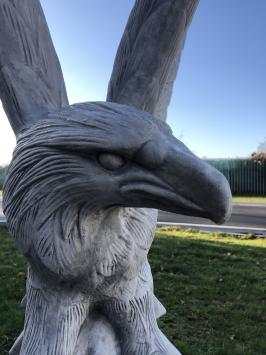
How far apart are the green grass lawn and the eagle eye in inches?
88.0

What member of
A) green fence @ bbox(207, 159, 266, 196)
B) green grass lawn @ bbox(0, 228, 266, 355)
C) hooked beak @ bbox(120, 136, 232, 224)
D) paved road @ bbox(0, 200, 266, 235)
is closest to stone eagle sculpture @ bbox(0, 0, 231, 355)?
hooked beak @ bbox(120, 136, 232, 224)

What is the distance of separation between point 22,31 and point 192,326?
2649 millimetres

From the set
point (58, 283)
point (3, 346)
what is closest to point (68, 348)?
point (58, 283)

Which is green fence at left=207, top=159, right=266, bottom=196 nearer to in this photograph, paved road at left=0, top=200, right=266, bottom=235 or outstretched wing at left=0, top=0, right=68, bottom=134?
paved road at left=0, top=200, right=266, bottom=235

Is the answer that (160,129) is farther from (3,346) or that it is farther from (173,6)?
(3,346)

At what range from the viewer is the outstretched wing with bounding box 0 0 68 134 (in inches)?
53.1

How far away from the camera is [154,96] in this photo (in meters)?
1.37

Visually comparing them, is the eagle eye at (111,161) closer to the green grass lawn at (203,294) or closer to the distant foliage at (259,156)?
the green grass lawn at (203,294)

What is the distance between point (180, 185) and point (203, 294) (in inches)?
126

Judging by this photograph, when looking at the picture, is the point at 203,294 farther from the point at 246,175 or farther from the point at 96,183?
the point at 246,175

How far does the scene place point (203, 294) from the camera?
3.94m

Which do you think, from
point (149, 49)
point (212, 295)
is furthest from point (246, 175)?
point (149, 49)

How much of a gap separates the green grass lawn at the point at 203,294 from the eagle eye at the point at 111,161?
224cm

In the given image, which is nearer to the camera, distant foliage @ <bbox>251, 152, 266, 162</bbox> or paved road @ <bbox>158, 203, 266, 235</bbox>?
paved road @ <bbox>158, 203, 266, 235</bbox>
